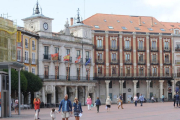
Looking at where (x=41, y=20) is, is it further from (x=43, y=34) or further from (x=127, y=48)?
(x=127, y=48)

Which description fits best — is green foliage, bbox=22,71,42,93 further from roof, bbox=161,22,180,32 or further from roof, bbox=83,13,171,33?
roof, bbox=161,22,180,32

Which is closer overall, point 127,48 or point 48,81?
point 48,81

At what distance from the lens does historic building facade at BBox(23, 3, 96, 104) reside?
6962 cm

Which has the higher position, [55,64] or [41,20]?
[41,20]

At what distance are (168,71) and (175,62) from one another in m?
2.83

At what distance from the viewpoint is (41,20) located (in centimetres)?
6981

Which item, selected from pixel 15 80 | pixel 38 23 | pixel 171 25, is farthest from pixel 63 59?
pixel 171 25

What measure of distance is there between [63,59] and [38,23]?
8705mm

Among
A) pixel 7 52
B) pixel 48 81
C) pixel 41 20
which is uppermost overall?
pixel 41 20

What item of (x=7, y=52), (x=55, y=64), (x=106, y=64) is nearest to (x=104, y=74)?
(x=106, y=64)

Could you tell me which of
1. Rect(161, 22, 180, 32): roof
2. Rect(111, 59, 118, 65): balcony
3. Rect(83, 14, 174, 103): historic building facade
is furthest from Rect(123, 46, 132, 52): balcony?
Rect(161, 22, 180, 32): roof

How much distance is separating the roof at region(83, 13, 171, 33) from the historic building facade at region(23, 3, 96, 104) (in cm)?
685

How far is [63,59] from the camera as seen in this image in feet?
Result: 242

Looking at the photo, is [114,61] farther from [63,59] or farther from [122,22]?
[63,59]
